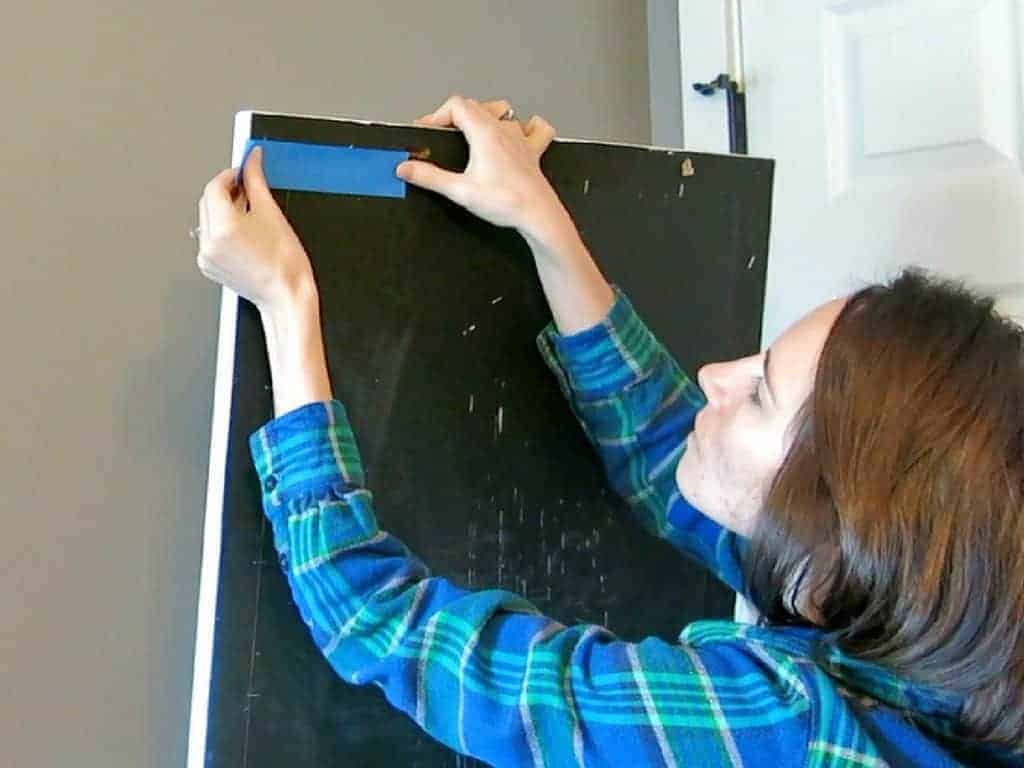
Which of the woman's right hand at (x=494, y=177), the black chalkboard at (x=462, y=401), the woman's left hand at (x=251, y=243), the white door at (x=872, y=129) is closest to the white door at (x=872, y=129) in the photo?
the white door at (x=872, y=129)

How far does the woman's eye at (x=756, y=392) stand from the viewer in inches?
33.2

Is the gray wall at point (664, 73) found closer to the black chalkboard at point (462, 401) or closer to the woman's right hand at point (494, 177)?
the black chalkboard at point (462, 401)

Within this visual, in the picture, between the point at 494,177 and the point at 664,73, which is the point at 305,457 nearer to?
the point at 494,177

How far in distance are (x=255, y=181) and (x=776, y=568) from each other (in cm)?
44

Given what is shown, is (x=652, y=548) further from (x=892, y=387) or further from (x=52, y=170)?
(x=52, y=170)

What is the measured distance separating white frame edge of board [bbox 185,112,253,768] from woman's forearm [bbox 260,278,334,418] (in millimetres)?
28

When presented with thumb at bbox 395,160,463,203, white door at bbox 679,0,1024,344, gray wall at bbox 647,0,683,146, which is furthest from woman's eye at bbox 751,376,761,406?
gray wall at bbox 647,0,683,146

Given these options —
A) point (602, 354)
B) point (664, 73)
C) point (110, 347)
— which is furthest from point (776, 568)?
point (664, 73)

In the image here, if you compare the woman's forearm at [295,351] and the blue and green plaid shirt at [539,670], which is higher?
the woman's forearm at [295,351]

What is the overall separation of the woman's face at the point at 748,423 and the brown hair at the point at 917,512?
0.03m

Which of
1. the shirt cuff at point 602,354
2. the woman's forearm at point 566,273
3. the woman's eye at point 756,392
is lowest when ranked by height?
the woman's eye at point 756,392

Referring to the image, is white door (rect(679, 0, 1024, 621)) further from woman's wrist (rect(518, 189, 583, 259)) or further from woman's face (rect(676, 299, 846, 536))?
woman's wrist (rect(518, 189, 583, 259))

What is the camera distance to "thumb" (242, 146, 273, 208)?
0.83m

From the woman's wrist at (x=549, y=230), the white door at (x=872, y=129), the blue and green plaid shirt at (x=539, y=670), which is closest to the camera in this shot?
the blue and green plaid shirt at (x=539, y=670)
